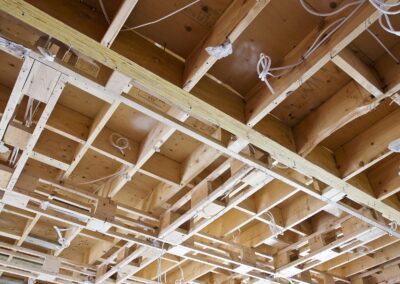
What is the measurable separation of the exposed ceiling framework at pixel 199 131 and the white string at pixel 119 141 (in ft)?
0.04

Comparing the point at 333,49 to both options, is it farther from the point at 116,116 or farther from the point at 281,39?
the point at 116,116

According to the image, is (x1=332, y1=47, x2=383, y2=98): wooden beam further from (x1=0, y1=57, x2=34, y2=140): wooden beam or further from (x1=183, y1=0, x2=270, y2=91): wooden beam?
(x1=0, y1=57, x2=34, y2=140): wooden beam

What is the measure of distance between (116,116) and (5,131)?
2.25 feet

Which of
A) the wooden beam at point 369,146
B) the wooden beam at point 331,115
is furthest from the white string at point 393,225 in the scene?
the wooden beam at point 331,115

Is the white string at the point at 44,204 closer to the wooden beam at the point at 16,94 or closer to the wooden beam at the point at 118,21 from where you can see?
the wooden beam at the point at 16,94

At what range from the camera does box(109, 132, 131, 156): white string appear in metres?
2.42

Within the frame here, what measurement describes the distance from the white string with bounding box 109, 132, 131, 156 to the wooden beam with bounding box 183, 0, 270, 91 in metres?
0.81

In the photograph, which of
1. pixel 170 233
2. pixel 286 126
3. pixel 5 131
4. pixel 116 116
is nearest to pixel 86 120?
pixel 116 116

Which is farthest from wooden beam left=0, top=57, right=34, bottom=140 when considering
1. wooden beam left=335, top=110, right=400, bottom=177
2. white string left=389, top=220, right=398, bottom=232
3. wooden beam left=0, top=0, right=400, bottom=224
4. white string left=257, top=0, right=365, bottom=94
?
white string left=389, top=220, right=398, bottom=232

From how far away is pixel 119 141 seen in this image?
2479 mm

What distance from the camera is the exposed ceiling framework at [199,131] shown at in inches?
67.5

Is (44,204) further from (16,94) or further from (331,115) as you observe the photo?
(331,115)

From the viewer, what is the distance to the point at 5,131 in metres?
2.05

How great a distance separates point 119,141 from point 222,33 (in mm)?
→ 1173
